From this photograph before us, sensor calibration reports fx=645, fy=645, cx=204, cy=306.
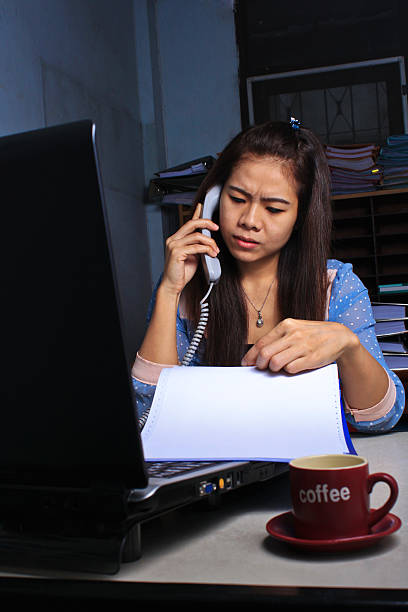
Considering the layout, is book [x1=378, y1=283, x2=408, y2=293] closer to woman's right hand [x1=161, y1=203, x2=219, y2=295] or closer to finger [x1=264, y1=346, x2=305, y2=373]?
woman's right hand [x1=161, y1=203, x2=219, y2=295]

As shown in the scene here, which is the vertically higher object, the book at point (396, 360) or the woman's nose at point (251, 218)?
the woman's nose at point (251, 218)

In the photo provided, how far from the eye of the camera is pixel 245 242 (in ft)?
4.78

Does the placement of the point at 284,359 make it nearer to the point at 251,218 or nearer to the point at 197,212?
the point at 251,218

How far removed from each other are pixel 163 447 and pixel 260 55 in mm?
3351

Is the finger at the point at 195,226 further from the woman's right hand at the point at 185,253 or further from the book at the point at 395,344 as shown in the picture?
the book at the point at 395,344

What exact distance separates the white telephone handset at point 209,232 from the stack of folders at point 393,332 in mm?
772

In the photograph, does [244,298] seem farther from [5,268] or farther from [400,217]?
[400,217]

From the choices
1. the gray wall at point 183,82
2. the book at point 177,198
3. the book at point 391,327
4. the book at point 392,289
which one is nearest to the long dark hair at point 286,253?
the book at point 391,327

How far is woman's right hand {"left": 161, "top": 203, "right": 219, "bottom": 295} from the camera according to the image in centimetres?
136

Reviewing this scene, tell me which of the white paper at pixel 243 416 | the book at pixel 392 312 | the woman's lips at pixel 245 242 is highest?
the woman's lips at pixel 245 242

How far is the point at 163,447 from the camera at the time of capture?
0.75 meters

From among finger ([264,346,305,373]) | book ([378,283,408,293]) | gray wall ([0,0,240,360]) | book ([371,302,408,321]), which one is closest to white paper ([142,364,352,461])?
finger ([264,346,305,373])

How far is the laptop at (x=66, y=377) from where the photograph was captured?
46 cm

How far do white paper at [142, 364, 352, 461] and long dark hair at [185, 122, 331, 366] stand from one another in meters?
0.62
